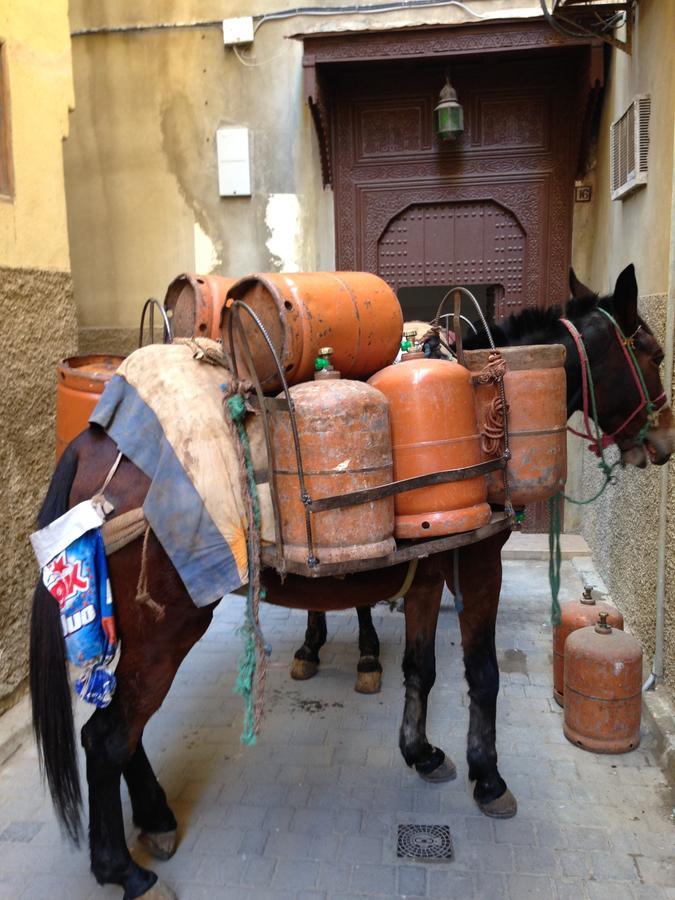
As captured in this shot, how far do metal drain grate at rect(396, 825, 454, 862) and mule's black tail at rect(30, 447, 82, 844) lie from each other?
122 cm

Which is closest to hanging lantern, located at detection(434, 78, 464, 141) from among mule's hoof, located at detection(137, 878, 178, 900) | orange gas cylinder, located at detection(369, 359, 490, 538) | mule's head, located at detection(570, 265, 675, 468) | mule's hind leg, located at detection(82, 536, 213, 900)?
mule's head, located at detection(570, 265, 675, 468)

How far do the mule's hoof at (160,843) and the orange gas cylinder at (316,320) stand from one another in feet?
5.91

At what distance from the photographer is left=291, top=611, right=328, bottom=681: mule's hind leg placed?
422 cm

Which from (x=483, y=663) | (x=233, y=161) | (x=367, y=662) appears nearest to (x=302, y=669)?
(x=367, y=662)

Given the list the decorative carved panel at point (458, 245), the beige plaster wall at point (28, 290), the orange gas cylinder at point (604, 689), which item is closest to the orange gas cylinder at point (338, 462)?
the orange gas cylinder at point (604, 689)

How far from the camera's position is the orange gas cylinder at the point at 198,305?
9.66 ft

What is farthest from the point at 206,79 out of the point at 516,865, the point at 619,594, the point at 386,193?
the point at 516,865

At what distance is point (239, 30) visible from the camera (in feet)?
19.4

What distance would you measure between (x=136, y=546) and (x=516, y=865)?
71.7 inches

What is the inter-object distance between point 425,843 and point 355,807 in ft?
1.22

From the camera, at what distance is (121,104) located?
20.3ft

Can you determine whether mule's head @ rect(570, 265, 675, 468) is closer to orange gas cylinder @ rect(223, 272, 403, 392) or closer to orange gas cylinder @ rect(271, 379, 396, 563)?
orange gas cylinder @ rect(223, 272, 403, 392)

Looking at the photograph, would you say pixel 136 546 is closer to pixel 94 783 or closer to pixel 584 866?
pixel 94 783

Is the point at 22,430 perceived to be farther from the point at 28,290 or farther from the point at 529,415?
the point at 529,415
